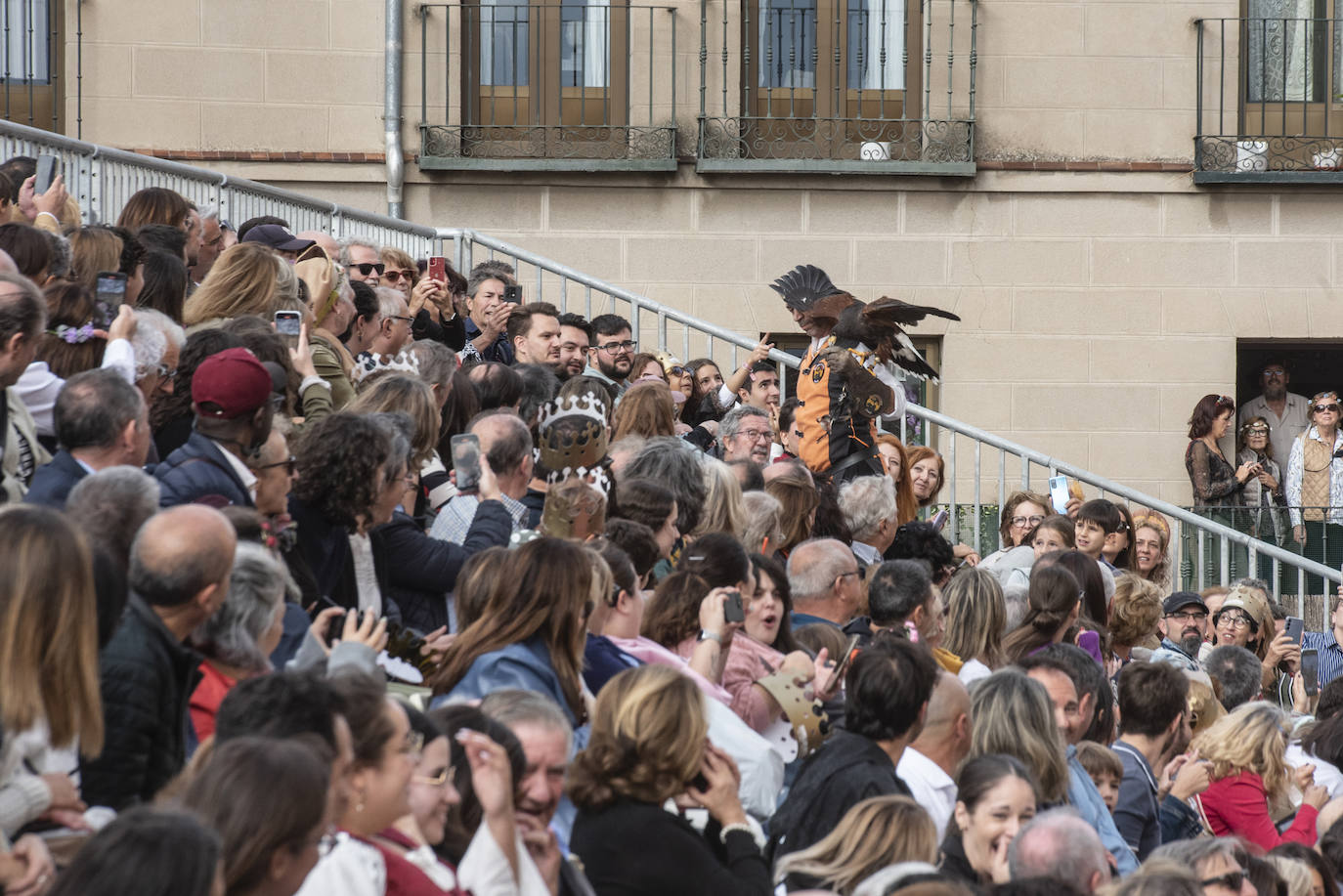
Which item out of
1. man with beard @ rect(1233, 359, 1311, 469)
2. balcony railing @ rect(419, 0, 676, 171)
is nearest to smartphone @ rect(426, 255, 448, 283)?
balcony railing @ rect(419, 0, 676, 171)

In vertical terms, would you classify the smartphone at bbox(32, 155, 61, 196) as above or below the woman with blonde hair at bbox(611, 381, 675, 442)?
above

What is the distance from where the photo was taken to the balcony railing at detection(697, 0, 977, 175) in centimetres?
1517

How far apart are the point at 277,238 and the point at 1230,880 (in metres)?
5.67

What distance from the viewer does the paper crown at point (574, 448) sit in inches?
260

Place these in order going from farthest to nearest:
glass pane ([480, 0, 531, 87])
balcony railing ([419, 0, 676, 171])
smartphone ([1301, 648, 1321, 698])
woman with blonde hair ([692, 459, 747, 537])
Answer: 1. glass pane ([480, 0, 531, 87])
2. balcony railing ([419, 0, 676, 171])
3. smartphone ([1301, 648, 1321, 698])
4. woman with blonde hair ([692, 459, 747, 537])

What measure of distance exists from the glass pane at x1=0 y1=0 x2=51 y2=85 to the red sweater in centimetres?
1169

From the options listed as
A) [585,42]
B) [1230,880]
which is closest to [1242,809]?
[1230,880]

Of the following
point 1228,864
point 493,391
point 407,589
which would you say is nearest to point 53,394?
point 407,589

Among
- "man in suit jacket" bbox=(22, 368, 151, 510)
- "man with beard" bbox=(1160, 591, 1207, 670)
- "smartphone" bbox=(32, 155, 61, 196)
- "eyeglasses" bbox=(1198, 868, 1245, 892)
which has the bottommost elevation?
"man with beard" bbox=(1160, 591, 1207, 670)

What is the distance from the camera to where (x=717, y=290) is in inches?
598

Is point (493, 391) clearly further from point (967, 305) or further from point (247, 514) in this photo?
point (967, 305)

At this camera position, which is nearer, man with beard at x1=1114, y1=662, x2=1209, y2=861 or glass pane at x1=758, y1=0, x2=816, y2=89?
man with beard at x1=1114, y1=662, x2=1209, y2=861

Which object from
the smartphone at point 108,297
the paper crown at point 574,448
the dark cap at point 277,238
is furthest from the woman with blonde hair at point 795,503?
the smartphone at point 108,297

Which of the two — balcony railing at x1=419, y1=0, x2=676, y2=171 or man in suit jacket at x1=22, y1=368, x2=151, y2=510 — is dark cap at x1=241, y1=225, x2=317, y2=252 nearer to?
man in suit jacket at x1=22, y1=368, x2=151, y2=510
